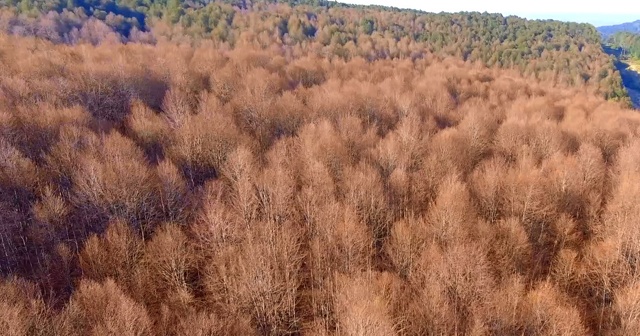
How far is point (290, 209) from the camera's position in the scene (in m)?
29.5

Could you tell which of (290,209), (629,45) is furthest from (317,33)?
(629,45)

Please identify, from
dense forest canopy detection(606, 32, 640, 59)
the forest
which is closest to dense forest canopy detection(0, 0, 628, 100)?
the forest

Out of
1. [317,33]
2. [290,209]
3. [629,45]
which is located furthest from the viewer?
[629,45]

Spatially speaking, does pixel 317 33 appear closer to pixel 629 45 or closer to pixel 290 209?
pixel 290 209

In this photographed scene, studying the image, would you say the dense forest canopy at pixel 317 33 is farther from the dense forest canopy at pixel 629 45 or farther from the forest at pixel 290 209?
the dense forest canopy at pixel 629 45

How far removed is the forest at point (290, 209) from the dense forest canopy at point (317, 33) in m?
30.6

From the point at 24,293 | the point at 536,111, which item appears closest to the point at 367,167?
the point at 24,293

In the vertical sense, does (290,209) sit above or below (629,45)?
below

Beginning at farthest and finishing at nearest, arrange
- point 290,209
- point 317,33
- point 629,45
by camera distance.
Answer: point 629,45, point 317,33, point 290,209

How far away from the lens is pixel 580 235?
3139 centimetres

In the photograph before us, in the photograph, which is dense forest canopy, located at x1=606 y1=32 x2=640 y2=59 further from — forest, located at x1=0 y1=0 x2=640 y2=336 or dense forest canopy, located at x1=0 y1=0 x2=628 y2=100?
forest, located at x1=0 y1=0 x2=640 y2=336

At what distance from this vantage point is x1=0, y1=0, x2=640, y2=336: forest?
20609mm

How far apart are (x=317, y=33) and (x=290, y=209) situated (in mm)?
91810

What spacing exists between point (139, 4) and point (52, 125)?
8633 cm
